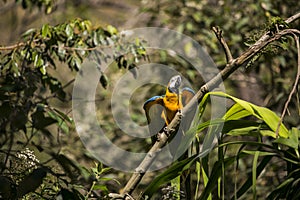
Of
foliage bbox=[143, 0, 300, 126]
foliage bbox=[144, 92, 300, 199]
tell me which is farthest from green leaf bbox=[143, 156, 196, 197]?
foliage bbox=[143, 0, 300, 126]

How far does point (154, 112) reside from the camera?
182cm

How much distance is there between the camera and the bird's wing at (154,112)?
5.84 ft

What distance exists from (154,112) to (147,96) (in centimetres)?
146

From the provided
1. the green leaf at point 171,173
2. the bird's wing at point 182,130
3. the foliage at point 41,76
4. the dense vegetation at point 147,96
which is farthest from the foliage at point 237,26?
the green leaf at point 171,173

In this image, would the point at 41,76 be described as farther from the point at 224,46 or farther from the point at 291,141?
the point at 291,141

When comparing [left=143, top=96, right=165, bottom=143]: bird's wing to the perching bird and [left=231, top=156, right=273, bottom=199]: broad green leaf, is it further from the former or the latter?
[left=231, top=156, right=273, bottom=199]: broad green leaf

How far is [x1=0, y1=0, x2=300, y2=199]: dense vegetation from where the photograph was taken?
1.14m

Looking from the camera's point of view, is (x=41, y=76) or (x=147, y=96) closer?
(x=41, y=76)

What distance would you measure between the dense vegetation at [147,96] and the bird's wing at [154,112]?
0.16 meters

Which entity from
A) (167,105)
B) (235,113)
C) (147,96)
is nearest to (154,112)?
(167,105)

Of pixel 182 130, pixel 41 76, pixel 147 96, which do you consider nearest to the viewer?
pixel 182 130

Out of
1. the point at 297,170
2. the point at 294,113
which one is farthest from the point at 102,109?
the point at 297,170

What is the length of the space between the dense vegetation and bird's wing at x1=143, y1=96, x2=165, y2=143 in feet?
0.51

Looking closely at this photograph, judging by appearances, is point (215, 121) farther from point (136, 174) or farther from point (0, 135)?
point (0, 135)
